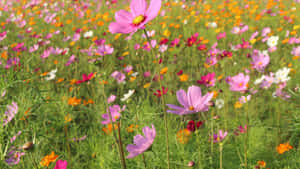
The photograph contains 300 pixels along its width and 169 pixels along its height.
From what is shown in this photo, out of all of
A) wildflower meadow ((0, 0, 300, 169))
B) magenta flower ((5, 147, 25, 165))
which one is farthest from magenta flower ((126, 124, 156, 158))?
magenta flower ((5, 147, 25, 165))

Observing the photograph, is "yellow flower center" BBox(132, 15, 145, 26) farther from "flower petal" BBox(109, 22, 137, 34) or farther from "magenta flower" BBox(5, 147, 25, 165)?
"magenta flower" BBox(5, 147, 25, 165)

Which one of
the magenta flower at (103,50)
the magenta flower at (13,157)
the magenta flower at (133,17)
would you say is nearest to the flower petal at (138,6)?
the magenta flower at (133,17)

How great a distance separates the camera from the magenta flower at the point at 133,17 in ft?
1.73

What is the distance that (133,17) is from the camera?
23.5 inches

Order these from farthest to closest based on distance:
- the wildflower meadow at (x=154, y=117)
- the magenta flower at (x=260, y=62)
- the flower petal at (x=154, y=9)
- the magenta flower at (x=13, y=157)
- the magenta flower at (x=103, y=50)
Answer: the magenta flower at (x=103, y=50) → the magenta flower at (x=260, y=62) → the magenta flower at (x=13, y=157) → the wildflower meadow at (x=154, y=117) → the flower petal at (x=154, y=9)

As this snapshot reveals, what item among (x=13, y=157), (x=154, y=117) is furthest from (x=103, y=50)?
(x=13, y=157)

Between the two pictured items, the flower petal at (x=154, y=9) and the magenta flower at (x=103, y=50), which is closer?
the flower petal at (x=154, y=9)

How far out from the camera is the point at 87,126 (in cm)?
149

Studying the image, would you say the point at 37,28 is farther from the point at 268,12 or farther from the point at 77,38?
the point at 268,12

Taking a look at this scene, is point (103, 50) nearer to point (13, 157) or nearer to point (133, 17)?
point (13, 157)

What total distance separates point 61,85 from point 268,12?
2.48 m

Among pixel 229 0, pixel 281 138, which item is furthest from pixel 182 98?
pixel 229 0

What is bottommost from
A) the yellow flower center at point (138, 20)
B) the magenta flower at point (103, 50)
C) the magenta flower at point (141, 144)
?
the magenta flower at point (103, 50)

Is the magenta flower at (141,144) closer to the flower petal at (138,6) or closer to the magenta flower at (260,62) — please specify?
the flower petal at (138,6)
